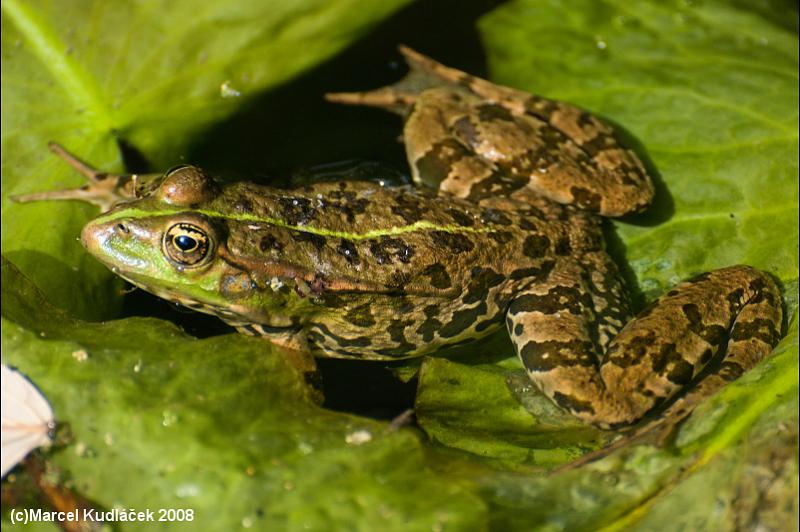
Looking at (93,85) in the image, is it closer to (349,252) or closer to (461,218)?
(349,252)

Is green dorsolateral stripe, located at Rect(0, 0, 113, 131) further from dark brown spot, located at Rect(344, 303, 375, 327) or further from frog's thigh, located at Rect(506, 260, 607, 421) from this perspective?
frog's thigh, located at Rect(506, 260, 607, 421)

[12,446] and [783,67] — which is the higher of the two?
[783,67]

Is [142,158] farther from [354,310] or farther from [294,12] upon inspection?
[354,310]

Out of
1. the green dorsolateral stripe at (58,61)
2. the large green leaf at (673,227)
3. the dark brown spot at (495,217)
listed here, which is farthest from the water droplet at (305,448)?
the green dorsolateral stripe at (58,61)

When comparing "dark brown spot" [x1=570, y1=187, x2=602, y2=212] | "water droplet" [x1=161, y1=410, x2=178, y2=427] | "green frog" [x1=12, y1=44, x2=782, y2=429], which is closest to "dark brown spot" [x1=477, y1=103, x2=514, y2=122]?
"green frog" [x1=12, y1=44, x2=782, y2=429]

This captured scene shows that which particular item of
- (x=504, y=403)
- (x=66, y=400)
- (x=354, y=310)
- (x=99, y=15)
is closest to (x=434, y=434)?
(x=504, y=403)

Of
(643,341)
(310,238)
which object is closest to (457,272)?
(310,238)

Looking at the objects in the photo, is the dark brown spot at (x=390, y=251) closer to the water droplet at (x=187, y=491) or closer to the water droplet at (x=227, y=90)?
the water droplet at (x=227, y=90)
